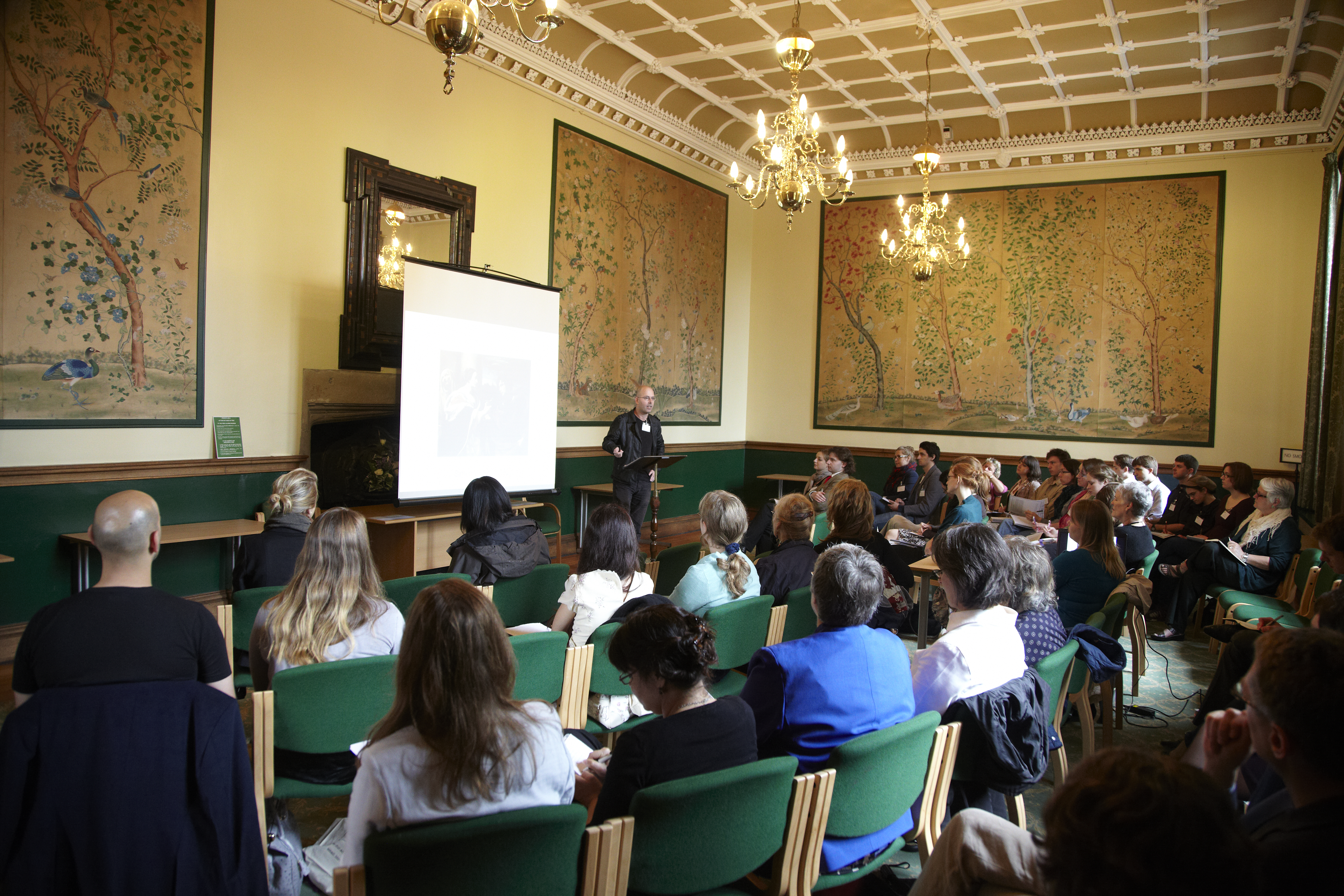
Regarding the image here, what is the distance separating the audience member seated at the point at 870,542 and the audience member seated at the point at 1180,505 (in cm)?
367

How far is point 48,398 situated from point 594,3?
16.5 feet

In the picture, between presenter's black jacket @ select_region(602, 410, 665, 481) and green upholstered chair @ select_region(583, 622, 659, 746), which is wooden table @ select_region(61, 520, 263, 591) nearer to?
green upholstered chair @ select_region(583, 622, 659, 746)

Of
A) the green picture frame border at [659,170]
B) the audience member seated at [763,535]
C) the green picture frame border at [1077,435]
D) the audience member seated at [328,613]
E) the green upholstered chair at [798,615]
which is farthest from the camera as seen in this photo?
the green picture frame border at [1077,435]

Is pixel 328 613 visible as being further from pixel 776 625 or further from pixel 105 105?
pixel 105 105

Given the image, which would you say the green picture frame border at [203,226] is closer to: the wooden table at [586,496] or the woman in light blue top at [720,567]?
the woman in light blue top at [720,567]

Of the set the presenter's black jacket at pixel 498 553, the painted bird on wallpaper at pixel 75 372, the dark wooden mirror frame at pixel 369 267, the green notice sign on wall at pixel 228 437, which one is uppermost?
the dark wooden mirror frame at pixel 369 267

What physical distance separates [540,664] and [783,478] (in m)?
7.69

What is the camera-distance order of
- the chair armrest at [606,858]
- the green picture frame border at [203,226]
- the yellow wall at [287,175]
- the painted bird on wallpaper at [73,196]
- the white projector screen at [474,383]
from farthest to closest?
the white projector screen at [474,383] < the yellow wall at [287,175] < the green picture frame border at [203,226] < the painted bird on wallpaper at [73,196] < the chair armrest at [606,858]

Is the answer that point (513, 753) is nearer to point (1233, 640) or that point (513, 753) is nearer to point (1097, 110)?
point (1233, 640)

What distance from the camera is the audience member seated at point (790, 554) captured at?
12.7ft

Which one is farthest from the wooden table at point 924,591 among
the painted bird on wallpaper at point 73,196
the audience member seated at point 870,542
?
the painted bird on wallpaper at point 73,196

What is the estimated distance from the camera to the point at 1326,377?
7148 millimetres

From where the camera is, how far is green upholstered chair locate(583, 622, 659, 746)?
2.98 m

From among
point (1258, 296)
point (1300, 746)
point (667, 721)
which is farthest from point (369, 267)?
point (1258, 296)
